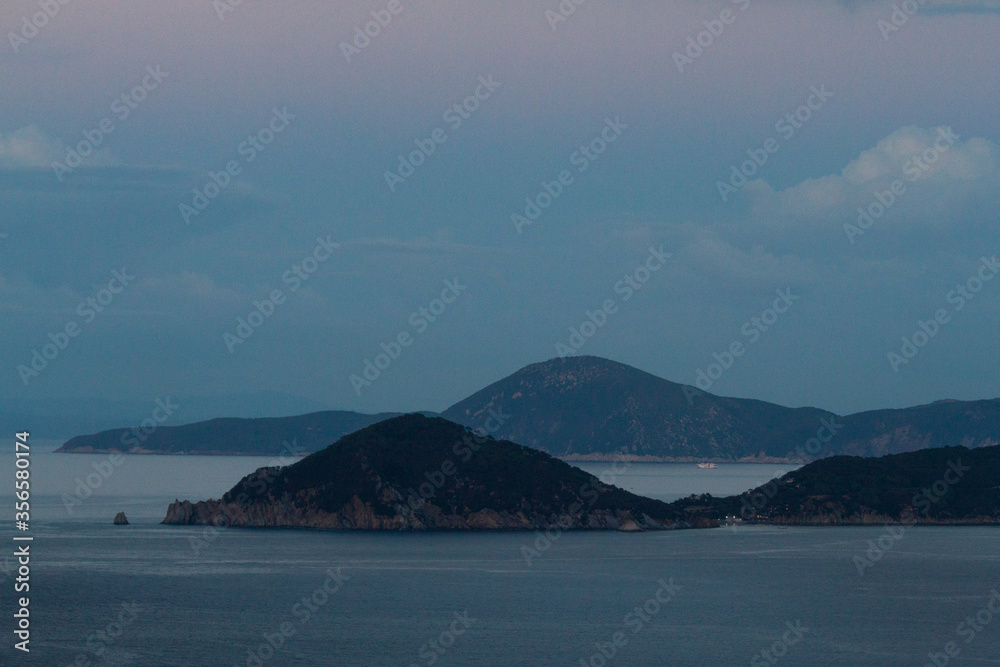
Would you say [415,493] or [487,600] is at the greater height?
[415,493]

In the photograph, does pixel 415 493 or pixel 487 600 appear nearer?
pixel 487 600

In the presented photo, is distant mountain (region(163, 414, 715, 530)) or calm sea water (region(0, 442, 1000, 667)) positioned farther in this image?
distant mountain (region(163, 414, 715, 530))

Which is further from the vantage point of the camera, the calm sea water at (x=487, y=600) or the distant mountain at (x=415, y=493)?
the distant mountain at (x=415, y=493)

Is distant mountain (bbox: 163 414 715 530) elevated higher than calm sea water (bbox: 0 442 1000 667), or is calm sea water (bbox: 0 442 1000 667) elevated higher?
distant mountain (bbox: 163 414 715 530)

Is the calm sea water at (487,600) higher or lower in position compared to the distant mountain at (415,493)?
lower
